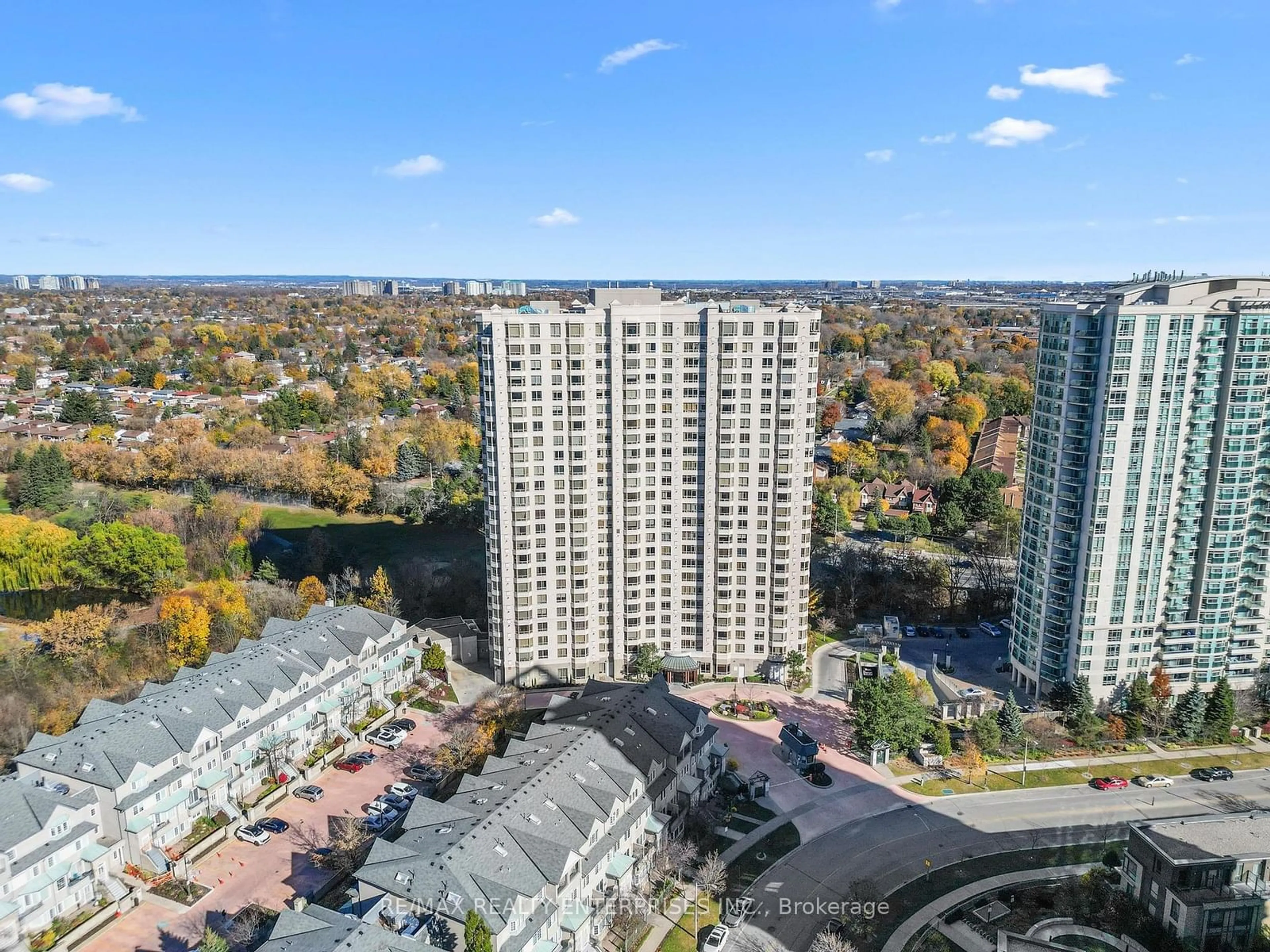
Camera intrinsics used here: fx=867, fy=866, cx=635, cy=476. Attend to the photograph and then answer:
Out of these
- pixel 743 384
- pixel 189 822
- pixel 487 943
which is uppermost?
pixel 743 384

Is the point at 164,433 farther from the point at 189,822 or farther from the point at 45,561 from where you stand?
the point at 189,822

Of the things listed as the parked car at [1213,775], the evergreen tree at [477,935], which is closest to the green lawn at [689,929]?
the evergreen tree at [477,935]

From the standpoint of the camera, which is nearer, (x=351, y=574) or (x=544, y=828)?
(x=544, y=828)

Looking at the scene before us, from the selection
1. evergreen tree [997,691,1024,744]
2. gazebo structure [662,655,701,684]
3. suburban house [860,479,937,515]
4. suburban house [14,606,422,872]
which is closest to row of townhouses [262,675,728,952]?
gazebo structure [662,655,701,684]

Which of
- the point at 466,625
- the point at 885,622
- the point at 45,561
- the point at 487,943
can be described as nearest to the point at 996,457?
the point at 885,622

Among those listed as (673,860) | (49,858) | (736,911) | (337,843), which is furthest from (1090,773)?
(49,858)

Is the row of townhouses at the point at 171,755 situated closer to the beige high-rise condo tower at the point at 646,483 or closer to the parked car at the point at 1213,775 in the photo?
the beige high-rise condo tower at the point at 646,483

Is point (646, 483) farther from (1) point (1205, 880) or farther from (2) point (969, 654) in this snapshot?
(1) point (1205, 880)
